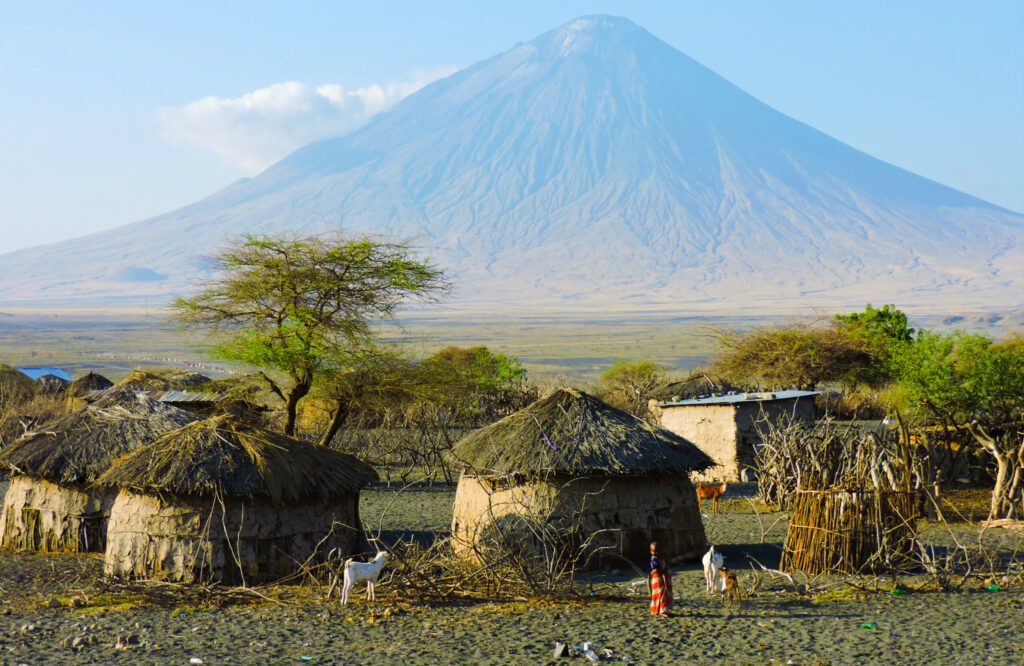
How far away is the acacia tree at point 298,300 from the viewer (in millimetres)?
24797

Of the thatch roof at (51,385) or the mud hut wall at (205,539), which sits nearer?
the mud hut wall at (205,539)

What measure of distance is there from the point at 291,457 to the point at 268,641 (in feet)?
10.5

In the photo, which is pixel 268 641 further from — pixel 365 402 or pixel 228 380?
pixel 228 380

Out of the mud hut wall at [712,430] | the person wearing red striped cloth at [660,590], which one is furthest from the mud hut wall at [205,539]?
the mud hut wall at [712,430]

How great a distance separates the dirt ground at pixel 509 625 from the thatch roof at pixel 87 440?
1.81 m

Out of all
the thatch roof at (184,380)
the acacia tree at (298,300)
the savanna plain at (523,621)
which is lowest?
the savanna plain at (523,621)

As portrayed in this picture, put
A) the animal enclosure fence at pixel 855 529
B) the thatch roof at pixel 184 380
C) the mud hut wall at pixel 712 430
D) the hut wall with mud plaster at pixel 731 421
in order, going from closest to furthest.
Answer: the animal enclosure fence at pixel 855 529
the hut wall with mud plaster at pixel 731 421
the mud hut wall at pixel 712 430
the thatch roof at pixel 184 380

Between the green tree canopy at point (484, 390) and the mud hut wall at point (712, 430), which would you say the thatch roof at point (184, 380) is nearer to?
the green tree canopy at point (484, 390)

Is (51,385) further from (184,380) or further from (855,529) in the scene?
(855,529)

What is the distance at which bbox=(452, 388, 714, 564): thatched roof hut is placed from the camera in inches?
590

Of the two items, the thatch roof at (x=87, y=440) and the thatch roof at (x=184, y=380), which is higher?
the thatch roof at (x=87, y=440)

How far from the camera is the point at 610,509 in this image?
1515 cm

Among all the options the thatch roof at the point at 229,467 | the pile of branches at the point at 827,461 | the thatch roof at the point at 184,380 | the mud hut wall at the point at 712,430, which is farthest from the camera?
the thatch roof at the point at 184,380

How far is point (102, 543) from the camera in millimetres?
16391
